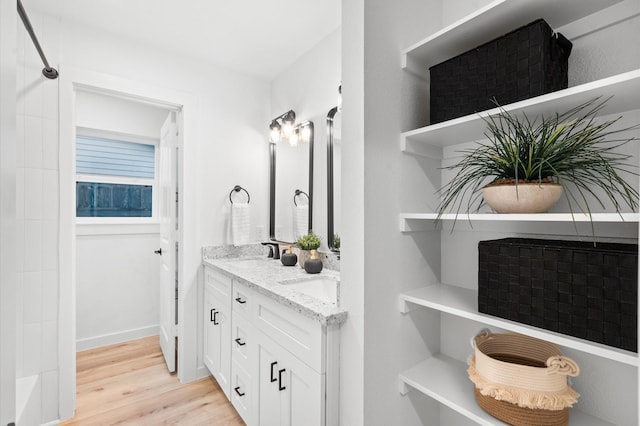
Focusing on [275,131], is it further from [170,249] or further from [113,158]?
[113,158]

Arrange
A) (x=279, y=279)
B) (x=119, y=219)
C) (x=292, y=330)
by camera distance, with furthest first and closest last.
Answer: (x=119, y=219) → (x=279, y=279) → (x=292, y=330)

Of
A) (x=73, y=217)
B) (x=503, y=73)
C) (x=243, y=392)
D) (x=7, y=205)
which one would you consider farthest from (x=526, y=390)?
(x=73, y=217)

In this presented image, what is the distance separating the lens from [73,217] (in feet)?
6.77

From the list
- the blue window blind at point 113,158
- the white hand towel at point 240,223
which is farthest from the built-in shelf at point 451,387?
the blue window blind at point 113,158

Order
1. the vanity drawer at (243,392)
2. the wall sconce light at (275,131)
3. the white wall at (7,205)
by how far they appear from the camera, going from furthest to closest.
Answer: the wall sconce light at (275,131) → the vanity drawer at (243,392) → the white wall at (7,205)

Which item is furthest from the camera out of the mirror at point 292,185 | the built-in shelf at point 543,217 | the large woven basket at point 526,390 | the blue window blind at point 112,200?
the blue window blind at point 112,200

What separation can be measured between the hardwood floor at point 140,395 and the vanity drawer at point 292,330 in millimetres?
830

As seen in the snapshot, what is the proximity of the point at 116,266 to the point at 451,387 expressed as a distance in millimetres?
3104

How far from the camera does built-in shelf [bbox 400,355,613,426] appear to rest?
3.37ft

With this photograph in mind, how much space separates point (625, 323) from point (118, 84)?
2750 mm

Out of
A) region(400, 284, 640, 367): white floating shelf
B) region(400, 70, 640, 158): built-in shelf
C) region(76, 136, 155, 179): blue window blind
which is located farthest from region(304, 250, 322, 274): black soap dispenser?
region(76, 136, 155, 179): blue window blind

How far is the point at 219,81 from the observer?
2607 mm

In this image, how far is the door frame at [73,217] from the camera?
6.59 ft

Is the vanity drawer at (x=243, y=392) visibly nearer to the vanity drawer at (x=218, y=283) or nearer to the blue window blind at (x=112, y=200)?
the vanity drawer at (x=218, y=283)
